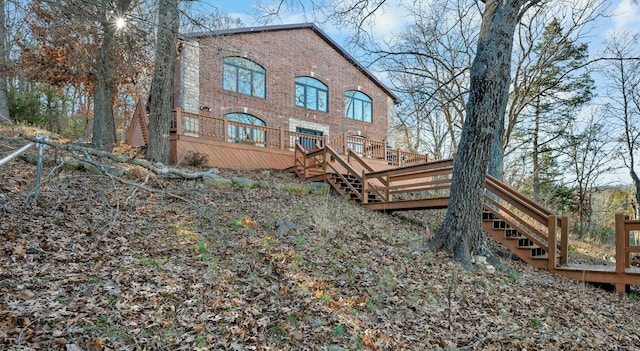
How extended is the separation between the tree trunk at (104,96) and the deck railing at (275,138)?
1.81m

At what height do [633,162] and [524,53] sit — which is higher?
[524,53]

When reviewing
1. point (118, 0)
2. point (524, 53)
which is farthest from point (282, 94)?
point (524, 53)

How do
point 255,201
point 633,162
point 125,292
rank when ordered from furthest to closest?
point 633,162 → point 255,201 → point 125,292

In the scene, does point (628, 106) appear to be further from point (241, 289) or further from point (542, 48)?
point (241, 289)

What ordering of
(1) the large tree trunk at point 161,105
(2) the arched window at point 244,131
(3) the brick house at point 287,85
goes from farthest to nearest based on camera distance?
1. (3) the brick house at point 287,85
2. (2) the arched window at point 244,131
3. (1) the large tree trunk at point 161,105

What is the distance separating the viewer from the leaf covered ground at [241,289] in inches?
112

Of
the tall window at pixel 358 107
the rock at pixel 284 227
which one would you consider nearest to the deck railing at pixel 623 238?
the rock at pixel 284 227

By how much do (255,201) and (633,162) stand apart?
718 inches

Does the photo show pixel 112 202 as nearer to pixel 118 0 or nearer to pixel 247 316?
pixel 247 316

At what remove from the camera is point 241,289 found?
3.68 m

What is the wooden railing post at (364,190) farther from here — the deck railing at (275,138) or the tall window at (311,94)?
the tall window at (311,94)

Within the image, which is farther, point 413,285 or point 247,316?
point 413,285

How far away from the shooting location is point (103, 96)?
10.5 m

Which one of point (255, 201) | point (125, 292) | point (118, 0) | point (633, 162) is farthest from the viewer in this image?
point (633, 162)
